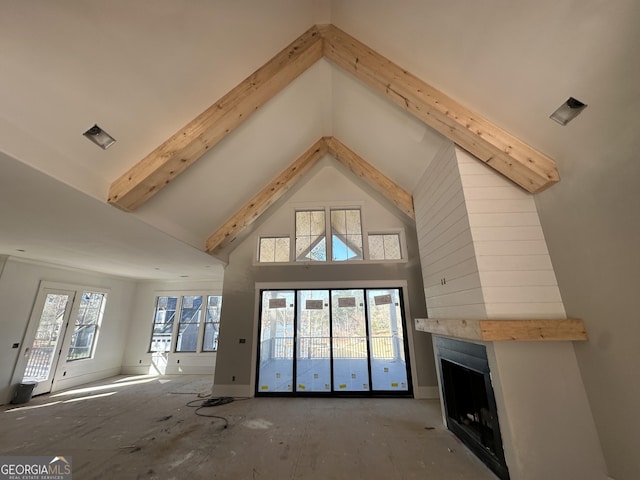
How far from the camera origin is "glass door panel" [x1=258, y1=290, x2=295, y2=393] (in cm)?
495

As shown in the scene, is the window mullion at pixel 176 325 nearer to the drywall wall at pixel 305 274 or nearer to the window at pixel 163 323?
the window at pixel 163 323

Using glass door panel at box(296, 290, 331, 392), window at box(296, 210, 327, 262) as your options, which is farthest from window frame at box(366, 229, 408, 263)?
glass door panel at box(296, 290, 331, 392)

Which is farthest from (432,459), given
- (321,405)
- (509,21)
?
(509,21)

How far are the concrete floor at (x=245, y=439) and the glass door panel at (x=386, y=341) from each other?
0.42 metres

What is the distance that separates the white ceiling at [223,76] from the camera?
169 centimetres

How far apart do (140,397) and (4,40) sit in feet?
18.4

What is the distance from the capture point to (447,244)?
10.2 feet

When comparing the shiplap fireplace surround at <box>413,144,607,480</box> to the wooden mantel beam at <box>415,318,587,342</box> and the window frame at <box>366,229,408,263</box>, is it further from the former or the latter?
the window frame at <box>366,229,408,263</box>

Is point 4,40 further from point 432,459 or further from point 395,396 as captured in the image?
point 395,396

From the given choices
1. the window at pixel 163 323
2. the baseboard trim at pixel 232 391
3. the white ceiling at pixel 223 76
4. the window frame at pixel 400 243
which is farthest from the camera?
the window at pixel 163 323

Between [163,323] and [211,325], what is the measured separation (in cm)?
153

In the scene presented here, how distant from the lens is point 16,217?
9.65 ft

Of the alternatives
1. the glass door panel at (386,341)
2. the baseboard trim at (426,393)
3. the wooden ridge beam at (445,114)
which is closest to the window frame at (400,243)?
the glass door panel at (386,341)

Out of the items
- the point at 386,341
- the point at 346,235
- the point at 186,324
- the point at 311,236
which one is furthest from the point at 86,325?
the point at 386,341
